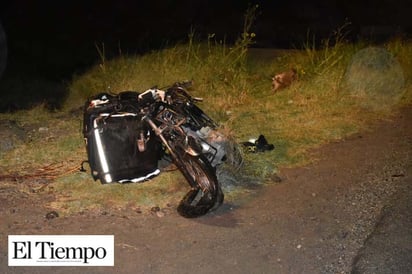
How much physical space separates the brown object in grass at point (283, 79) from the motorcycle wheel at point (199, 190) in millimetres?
4148

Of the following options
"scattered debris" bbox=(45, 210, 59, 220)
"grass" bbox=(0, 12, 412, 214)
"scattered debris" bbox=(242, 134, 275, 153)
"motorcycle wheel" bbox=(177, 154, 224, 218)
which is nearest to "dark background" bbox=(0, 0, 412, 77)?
"grass" bbox=(0, 12, 412, 214)

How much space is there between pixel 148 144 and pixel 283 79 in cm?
428

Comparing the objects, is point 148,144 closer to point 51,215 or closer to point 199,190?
point 199,190

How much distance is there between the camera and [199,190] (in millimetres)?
4781

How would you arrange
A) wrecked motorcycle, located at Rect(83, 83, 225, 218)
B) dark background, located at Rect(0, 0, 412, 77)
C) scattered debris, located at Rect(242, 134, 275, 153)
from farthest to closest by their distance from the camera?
dark background, located at Rect(0, 0, 412, 77), scattered debris, located at Rect(242, 134, 275, 153), wrecked motorcycle, located at Rect(83, 83, 225, 218)

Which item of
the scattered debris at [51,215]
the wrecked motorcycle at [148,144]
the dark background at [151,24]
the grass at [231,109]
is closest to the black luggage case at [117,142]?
the wrecked motorcycle at [148,144]

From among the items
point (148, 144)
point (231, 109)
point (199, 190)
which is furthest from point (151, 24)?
point (199, 190)

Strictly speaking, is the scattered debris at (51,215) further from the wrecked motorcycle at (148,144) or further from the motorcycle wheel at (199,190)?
the motorcycle wheel at (199,190)

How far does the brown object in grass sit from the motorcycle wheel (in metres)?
4.15

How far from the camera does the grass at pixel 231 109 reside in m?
5.11

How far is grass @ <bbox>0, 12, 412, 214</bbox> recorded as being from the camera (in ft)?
16.8

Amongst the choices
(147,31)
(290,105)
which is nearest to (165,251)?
(290,105)

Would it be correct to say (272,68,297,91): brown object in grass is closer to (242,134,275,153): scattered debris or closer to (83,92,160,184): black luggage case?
(242,134,275,153): scattered debris

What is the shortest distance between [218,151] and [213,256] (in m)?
1.40
